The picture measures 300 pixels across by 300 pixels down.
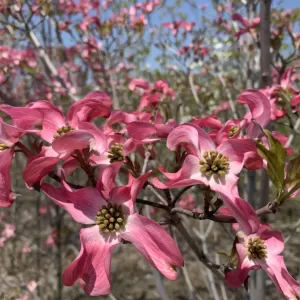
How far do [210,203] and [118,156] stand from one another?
0.71 ft

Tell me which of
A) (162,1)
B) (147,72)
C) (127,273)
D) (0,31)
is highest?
(162,1)

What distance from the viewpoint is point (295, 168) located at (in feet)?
2.22

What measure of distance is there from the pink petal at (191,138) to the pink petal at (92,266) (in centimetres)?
23

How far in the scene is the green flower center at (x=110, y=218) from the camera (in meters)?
0.76

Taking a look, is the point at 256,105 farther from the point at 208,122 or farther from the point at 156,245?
the point at 156,245

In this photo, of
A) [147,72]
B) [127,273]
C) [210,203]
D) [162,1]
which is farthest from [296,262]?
[210,203]

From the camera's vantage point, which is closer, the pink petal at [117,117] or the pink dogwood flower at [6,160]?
the pink dogwood flower at [6,160]

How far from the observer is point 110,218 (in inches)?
30.2

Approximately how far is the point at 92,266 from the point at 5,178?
0.79 ft

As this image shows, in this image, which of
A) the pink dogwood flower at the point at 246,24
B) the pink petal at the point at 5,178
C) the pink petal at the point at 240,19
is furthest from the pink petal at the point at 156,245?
the pink petal at the point at 240,19

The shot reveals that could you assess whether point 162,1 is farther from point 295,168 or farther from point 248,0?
point 295,168

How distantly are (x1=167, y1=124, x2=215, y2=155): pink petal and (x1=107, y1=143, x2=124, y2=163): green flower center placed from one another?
0.11 meters

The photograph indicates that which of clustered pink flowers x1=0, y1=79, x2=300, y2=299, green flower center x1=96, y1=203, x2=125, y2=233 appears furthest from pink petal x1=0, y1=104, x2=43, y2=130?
green flower center x1=96, y1=203, x2=125, y2=233

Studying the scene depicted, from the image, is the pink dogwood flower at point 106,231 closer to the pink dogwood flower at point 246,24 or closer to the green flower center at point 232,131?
the green flower center at point 232,131
